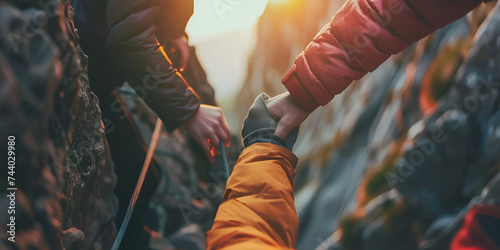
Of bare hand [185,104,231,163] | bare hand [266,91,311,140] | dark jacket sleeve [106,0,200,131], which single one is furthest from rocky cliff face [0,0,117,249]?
bare hand [266,91,311,140]

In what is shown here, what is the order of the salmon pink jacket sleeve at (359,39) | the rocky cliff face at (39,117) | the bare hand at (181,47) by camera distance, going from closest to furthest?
the rocky cliff face at (39,117)
the salmon pink jacket sleeve at (359,39)
the bare hand at (181,47)

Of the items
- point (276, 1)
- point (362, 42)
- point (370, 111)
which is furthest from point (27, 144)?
point (276, 1)

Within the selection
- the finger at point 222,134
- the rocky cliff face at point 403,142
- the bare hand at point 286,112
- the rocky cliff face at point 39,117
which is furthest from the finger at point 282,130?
the rocky cliff face at point 403,142

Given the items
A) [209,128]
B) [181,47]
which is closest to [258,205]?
[209,128]

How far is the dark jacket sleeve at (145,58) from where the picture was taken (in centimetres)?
56

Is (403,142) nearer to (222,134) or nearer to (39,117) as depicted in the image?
(222,134)

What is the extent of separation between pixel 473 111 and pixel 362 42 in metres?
0.55

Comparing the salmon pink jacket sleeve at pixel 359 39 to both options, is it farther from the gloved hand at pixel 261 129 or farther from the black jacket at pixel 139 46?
the black jacket at pixel 139 46

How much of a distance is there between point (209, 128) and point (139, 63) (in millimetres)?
190

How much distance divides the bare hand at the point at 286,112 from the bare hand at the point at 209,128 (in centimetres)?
13

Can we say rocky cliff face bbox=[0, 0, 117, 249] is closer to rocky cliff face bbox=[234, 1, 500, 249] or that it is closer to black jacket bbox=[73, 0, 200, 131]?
black jacket bbox=[73, 0, 200, 131]

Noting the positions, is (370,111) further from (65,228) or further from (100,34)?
(65,228)

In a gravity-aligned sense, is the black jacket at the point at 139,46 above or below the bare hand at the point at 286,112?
above

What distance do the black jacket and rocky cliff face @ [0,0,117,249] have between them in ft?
0.39
